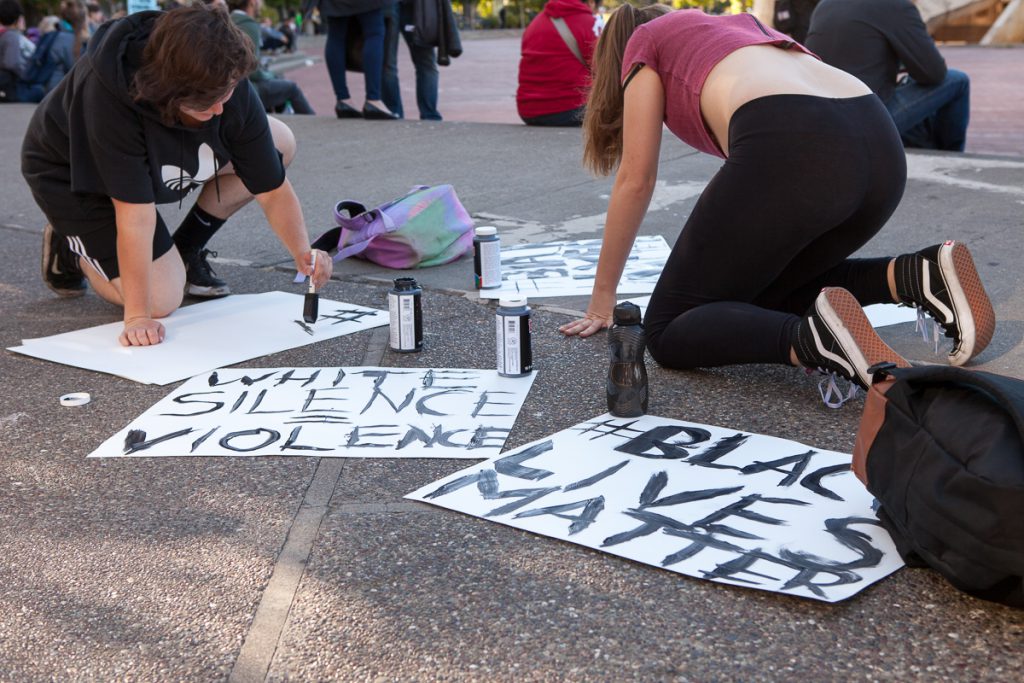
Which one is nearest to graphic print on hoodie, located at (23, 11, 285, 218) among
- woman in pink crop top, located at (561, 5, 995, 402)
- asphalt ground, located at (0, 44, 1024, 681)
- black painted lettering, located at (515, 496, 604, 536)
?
asphalt ground, located at (0, 44, 1024, 681)

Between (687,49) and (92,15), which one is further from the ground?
(687,49)

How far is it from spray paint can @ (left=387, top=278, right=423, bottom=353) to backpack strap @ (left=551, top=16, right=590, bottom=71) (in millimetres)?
4724

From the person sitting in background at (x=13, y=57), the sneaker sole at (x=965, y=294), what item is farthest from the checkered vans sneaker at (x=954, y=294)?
the person sitting in background at (x=13, y=57)

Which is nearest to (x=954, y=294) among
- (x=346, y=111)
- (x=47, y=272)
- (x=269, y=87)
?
(x=47, y=272)

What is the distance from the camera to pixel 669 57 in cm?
294

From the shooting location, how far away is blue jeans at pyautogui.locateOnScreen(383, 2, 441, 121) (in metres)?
8.53

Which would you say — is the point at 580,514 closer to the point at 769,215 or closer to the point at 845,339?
the point at 845,339

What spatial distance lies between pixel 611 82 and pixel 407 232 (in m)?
1.36

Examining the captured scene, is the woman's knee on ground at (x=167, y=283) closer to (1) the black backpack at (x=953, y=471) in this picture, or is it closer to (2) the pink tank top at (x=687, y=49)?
(2) the pink tank top at (x=687, y=49)

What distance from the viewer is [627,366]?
2.72 meters

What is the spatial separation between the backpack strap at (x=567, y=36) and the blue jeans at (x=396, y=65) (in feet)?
4.13

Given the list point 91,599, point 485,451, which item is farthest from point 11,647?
point 485,451

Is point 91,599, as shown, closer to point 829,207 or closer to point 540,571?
point 540,571

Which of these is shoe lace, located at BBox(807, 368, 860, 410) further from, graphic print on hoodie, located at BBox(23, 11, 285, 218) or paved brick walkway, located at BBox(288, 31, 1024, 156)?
paved brick walkway, located at BBox(288, 31, 1024, 156)
